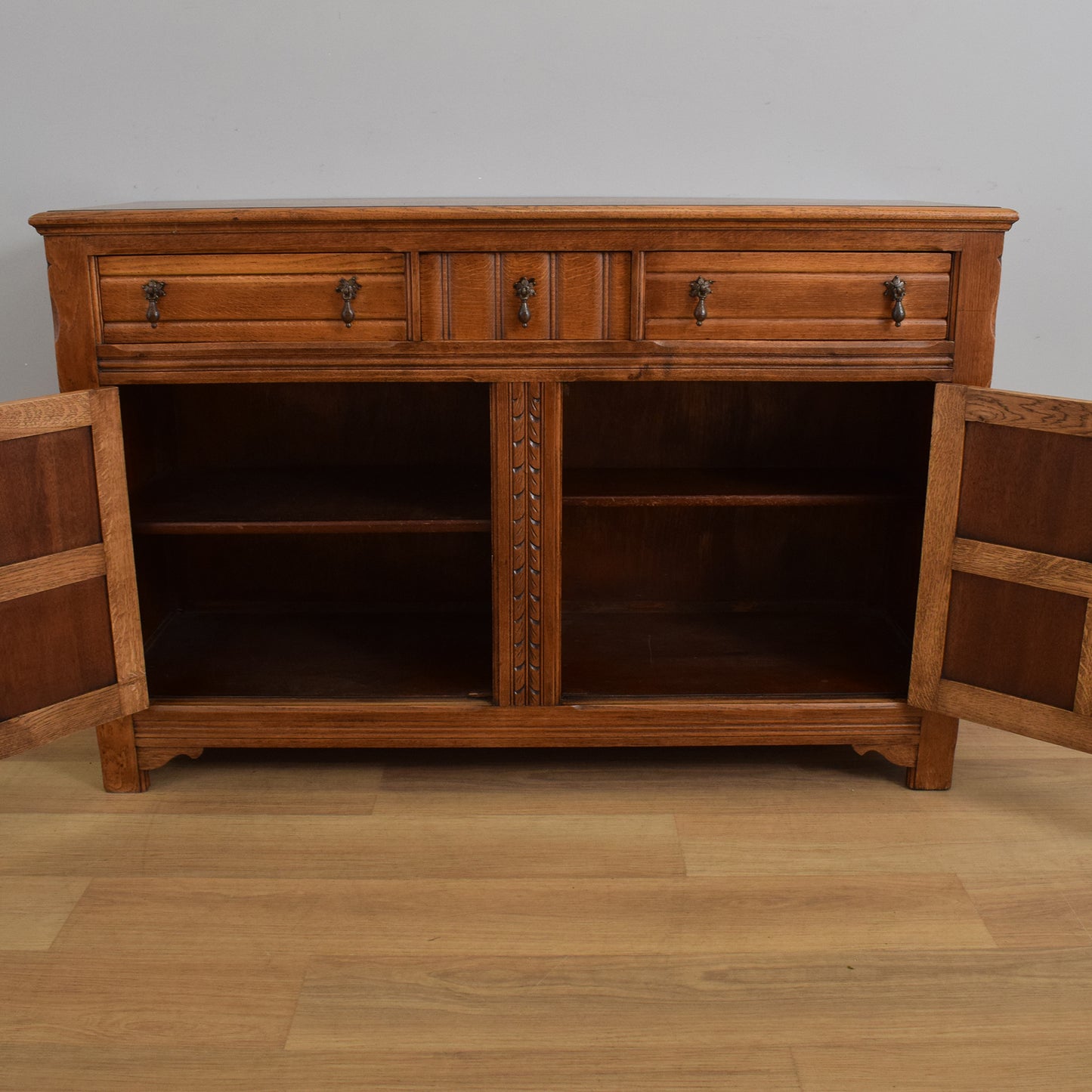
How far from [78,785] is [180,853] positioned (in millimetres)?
430

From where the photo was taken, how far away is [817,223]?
220 centimetres

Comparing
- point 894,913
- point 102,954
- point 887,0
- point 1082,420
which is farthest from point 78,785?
point 887,0

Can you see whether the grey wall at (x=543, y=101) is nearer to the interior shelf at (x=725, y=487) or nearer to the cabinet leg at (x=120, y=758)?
the interior shelf at (x=725, y=487)

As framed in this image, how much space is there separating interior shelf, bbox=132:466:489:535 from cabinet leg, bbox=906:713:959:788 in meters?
1.05

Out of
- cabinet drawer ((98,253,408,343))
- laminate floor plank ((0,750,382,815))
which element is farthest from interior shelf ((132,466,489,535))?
laminate floor plank ((0,750,382,815))

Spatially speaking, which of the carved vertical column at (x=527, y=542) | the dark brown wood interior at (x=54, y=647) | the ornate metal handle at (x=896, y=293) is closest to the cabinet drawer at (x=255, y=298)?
the carved vertical column at (x=527, y=542)

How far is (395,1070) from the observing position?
5.51ft

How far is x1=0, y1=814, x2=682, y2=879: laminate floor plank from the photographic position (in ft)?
7.18

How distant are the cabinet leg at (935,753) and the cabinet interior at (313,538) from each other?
954mm

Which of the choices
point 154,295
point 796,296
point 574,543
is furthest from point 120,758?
point 796,296

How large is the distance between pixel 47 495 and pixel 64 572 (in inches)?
6.3

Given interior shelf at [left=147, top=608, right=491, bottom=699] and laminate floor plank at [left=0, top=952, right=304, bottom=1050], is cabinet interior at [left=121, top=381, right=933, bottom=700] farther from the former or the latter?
laminate floor plank at [left=0, top=952, right=304, bottom=1050]

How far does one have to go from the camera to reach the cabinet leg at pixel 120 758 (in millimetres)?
2445

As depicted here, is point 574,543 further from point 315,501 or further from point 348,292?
point 348,292
